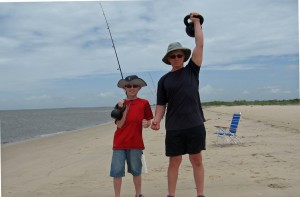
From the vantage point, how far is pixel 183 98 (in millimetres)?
3834

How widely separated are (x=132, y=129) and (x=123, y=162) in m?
0.38

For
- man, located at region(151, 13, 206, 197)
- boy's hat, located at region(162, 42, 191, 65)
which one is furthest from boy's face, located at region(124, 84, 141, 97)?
boy's hat, located at region(162, 42, 191, 65)

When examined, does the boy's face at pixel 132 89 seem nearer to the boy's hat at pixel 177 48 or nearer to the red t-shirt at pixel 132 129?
the red t-shirt at pixel 132 129

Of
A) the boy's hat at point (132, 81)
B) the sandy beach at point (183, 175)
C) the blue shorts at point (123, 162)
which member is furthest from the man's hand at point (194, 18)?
the sandy beach at point (183, 175)

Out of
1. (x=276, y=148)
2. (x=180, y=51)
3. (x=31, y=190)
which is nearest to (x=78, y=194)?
(x=31, y=190)

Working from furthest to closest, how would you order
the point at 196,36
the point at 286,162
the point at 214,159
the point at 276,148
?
1. the point at 276,148
2. the point at 214,159
3. the point at 286,162
4. the point at 196,36

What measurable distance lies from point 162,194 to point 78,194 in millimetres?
1101

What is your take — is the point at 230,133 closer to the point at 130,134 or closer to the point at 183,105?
the point at 130,134

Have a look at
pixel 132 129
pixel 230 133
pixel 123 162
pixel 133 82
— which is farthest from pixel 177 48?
pixel 230 133

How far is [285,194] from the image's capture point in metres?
4.31

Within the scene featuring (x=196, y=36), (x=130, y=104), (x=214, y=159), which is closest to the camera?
(x=196, y=36)

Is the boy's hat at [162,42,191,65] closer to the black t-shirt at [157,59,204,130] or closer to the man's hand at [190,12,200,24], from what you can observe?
the black t-shirt at [157,59,204,130]

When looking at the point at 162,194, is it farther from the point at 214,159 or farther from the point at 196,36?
the point at 214,159

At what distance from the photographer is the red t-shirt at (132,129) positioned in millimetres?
4129
